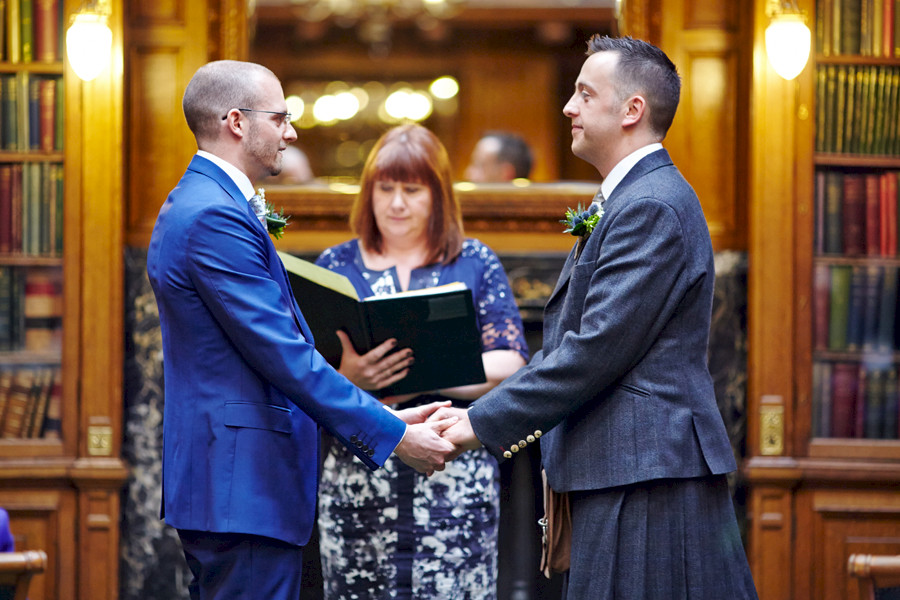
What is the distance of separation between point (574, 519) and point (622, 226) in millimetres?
652

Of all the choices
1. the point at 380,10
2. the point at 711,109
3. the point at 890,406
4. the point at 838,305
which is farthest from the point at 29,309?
the point at 380,10

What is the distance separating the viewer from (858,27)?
3.73 metres

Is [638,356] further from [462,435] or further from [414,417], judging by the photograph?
[414,417]

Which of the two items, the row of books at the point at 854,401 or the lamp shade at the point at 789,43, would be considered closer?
the lamp shade at the point at 789,43

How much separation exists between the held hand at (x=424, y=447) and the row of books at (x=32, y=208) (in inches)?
78.8

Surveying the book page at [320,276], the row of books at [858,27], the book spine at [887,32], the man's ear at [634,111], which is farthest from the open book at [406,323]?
the book spine at [887,32]

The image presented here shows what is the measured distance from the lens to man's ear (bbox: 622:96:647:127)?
2.18 m

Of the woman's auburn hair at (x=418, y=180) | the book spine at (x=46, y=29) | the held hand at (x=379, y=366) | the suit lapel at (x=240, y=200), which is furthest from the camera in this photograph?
the book spine at (x=46, y=29)

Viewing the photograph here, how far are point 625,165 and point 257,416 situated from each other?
0.99 m

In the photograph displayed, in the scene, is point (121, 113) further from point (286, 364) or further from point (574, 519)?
point (574, 519)

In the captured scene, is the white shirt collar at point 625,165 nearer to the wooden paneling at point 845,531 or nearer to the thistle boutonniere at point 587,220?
the thistle boutonniere at point 587,220

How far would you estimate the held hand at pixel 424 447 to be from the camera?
2377 millimetres

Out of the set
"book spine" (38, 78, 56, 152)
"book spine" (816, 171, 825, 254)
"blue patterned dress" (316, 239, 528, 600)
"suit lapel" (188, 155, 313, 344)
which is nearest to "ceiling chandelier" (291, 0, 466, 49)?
"book spine" (38, 78, 56, 152)

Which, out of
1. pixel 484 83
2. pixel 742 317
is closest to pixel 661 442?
pixel 742 317
